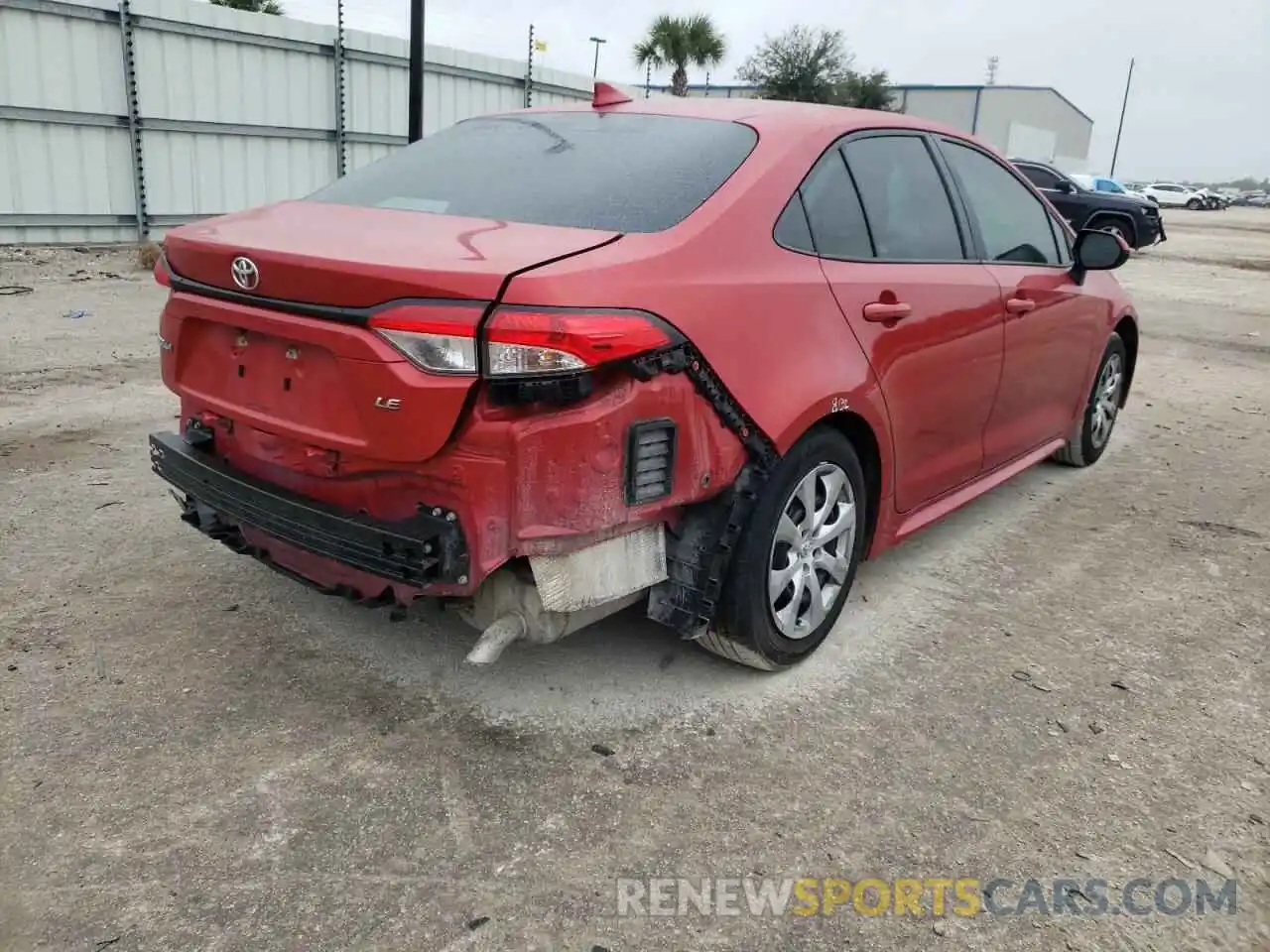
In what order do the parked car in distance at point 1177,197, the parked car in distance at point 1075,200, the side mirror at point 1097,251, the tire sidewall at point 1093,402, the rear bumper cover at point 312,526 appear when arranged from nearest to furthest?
the rear bumper cover at point 312,526
the side mirror at point 1097,251
the tire sidewall at point 1093,402
the parked car in distance at point 1075,200
the parked car in distance at point 1177,197

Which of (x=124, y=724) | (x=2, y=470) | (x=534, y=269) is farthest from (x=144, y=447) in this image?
(x=534, y=269)

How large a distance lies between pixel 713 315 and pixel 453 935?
1592 millimetres

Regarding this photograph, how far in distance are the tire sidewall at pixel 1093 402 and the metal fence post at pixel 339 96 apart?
1087cm

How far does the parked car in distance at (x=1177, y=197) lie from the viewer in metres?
59.5

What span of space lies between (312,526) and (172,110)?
457 inches

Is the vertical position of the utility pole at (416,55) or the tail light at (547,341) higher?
the utility pole at (416,55)

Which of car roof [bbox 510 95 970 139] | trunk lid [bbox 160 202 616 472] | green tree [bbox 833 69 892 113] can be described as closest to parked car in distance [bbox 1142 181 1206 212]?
green tree [bbox 833 69 892 113]

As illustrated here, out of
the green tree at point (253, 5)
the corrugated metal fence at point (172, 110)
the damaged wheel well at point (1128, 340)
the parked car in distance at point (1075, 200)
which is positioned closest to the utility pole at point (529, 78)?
the corrugated metal fence at point (172, 110)

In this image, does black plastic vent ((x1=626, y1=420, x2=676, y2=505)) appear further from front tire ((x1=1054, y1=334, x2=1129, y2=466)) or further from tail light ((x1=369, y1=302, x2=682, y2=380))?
front tire ((x1=1054, y1=334, x2=1129, y2=466))

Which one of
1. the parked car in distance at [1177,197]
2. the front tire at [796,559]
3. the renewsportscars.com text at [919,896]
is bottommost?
the renewsportscars.com text at [919,896]

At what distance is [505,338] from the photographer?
2344mm

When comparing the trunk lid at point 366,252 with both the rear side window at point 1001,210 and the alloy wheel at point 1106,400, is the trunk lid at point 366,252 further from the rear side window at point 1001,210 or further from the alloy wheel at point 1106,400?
the alloy wheel at point 1106,400

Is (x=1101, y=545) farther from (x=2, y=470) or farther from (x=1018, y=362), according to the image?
(x=2, y=470)

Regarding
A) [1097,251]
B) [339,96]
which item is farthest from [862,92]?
[1097,251]
